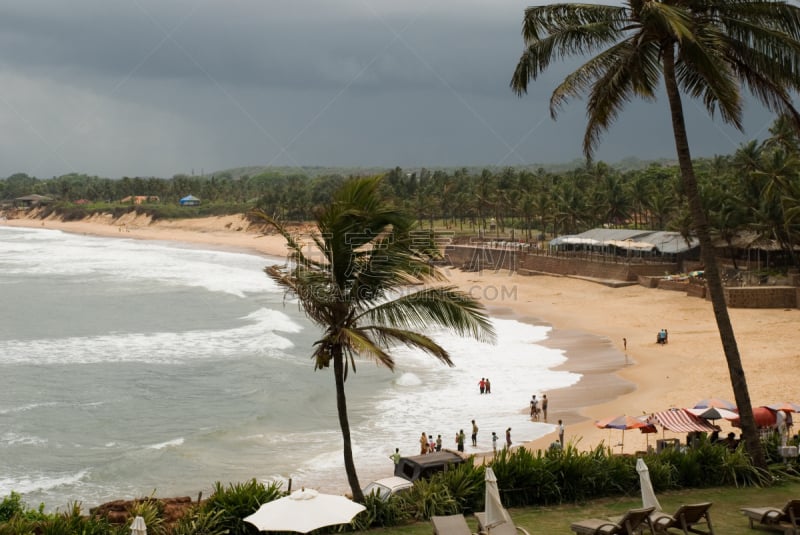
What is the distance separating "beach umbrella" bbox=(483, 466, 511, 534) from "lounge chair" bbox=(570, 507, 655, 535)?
92cm

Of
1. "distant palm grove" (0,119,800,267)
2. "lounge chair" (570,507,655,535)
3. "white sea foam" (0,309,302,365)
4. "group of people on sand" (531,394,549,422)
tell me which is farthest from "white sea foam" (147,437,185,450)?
"lounge chair" (570,507,655,535)

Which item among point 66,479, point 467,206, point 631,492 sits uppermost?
point 467,206

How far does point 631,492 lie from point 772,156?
39.4 m

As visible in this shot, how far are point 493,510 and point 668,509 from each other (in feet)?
9.83

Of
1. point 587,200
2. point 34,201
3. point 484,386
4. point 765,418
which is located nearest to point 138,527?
point 765,418

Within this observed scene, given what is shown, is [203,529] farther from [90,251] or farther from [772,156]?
[90,251]

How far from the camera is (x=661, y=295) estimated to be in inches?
1873

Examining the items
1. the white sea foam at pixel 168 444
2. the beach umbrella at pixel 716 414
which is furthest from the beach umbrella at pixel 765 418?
the white sea foam at pixel 168 444

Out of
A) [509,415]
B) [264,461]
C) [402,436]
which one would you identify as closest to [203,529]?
[264,461]

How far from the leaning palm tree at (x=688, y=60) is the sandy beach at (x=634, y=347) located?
215 inches

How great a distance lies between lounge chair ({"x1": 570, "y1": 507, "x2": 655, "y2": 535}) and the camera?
9.40 m

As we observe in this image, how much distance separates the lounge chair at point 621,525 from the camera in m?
9.40

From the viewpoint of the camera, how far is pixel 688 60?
1141 centimetres

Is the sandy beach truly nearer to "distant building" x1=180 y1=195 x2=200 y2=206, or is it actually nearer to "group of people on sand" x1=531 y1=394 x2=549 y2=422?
"group of people on sand" x1=531 y1=394 x2=549 y2=422
